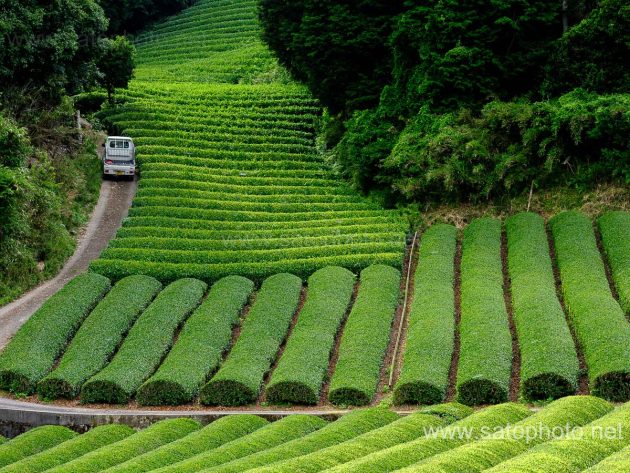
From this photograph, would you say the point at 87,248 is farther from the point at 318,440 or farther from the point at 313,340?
the point at 318,440

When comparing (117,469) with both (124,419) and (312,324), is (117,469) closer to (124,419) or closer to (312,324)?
(124,419)

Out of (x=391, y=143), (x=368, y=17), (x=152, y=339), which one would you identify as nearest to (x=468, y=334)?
(x=152, y=339)

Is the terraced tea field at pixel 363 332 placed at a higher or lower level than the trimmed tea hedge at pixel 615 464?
lower

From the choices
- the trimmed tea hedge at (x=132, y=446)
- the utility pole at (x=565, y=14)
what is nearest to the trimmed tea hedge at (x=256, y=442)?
the trimmed tea hedge at (x=132, y=446)

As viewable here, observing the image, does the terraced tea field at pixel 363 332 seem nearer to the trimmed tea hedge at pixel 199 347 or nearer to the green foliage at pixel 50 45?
the trimmed tea hedge at pixel 199 347

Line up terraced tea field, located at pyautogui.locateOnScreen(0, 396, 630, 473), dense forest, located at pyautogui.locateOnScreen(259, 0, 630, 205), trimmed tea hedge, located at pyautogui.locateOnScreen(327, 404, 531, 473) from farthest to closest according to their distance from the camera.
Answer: dense forest, located at pyautogui.locateOnScreen(259, 0, 630, 205)
trimmed tea hedge, located at pyautogui.locateOnScreen(327, 404, 531, 473)
terraced tea field, located at pyautogui.locateOnScreen(0, 396, 630, 473)

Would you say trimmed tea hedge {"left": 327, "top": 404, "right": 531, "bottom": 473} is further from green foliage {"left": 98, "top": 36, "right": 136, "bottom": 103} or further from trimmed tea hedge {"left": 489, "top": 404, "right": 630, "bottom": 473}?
green foliage {"left": 98, "top": 36, "right": 136, "bottom": 103}

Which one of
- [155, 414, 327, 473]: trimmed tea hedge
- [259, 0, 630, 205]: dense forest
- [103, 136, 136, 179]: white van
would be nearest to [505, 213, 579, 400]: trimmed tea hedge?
[259, 0, 630, 205]: dense forest
